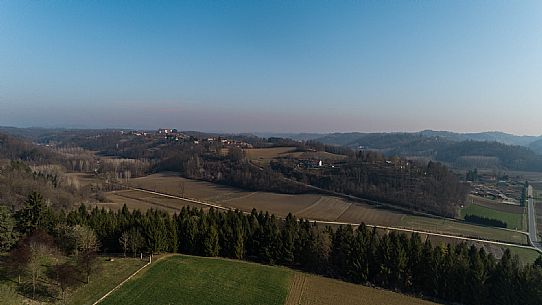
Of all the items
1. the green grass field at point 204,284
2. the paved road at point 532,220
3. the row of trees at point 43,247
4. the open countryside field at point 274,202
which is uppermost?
the row of trees at point 43,247

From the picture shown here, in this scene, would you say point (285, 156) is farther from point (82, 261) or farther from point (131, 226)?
point (82, 261)

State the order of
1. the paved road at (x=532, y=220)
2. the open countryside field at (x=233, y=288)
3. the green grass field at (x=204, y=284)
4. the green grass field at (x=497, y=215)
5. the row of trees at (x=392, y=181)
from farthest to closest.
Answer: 1. the row of trees at (x=392, y=181)
2. the green grass field at (x=497, y=215)
3. the paved road at (x=532, y=220)
4. the open countryside field at (x=233, y=288)
5. the green grass field at (x=204, y=284)

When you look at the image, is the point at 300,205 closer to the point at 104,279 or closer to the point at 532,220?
the point at 532,220

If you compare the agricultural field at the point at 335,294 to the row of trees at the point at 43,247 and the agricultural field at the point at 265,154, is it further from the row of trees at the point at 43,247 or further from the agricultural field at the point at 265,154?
the agricultural field at the point at 265,154

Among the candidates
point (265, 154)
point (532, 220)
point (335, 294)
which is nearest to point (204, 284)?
point (335, 294)

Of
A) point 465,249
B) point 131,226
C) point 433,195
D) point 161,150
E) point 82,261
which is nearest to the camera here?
point 82,261

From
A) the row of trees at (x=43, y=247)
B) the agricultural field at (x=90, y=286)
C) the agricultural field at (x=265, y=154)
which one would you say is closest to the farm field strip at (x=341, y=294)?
the agricultural field at (x=90, y=286)

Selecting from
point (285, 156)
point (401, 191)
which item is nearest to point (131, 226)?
point (401, 191)
